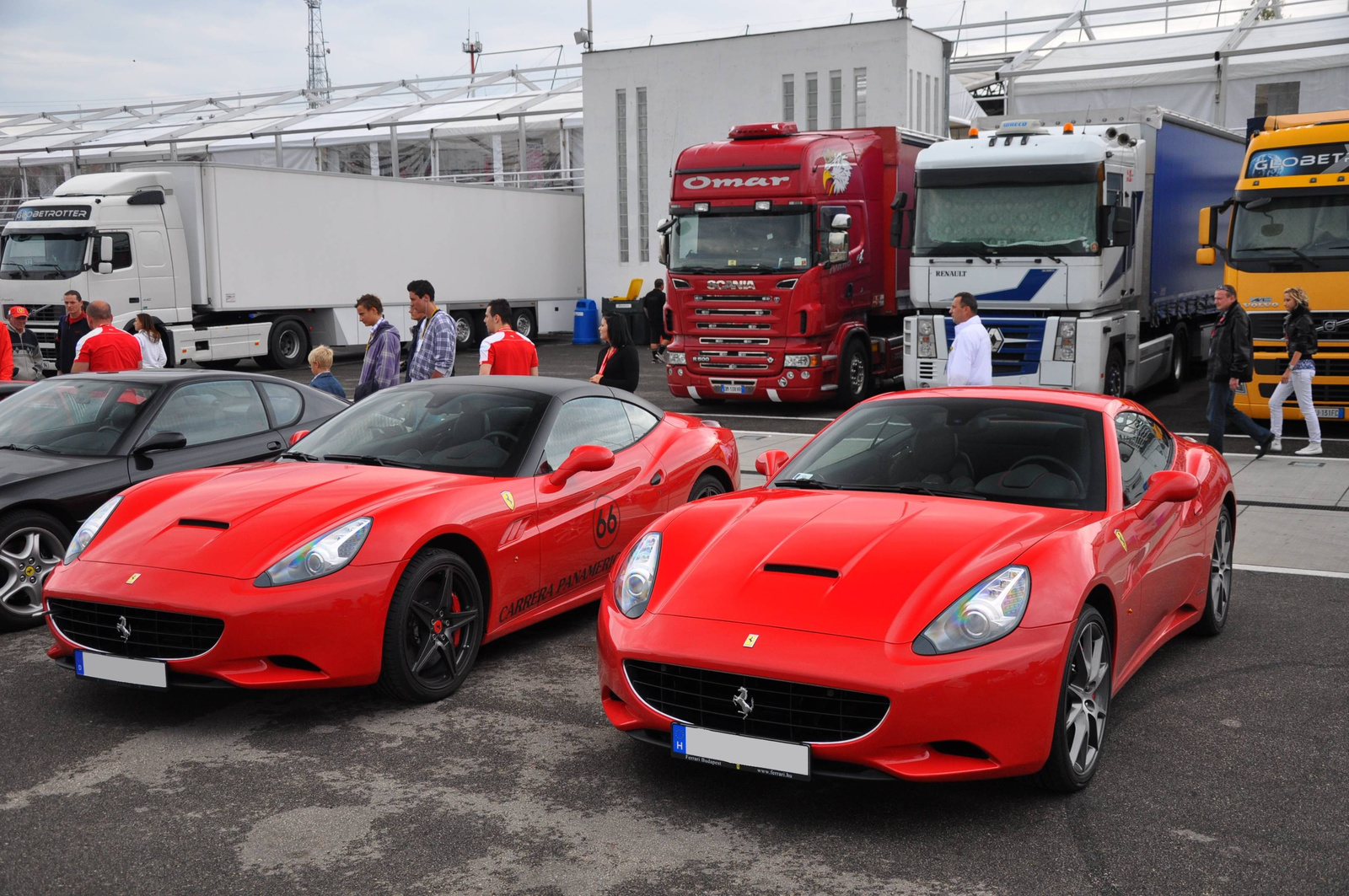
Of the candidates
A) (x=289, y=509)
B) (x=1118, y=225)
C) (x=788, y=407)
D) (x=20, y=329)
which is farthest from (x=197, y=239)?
(x=289, y=509)

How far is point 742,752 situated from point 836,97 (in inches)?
959

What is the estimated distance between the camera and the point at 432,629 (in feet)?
17.1

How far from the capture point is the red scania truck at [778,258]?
15.4m

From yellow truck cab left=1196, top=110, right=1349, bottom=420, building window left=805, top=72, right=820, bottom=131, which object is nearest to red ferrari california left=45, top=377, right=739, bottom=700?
yellow truck cab left=1196, top=110, right=1349, bottom=420

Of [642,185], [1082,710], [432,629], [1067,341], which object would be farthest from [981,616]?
[642,185]

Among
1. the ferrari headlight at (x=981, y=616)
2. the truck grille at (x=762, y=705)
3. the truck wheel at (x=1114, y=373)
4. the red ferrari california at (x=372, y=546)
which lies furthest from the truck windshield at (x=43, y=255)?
the ferrari headlight at (x=981, y=616)

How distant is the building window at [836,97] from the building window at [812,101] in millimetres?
328

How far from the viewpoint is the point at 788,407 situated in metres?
17.1

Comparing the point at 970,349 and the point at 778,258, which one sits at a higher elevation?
the point at 778,258

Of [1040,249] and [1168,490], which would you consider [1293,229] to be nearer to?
[1040,249]

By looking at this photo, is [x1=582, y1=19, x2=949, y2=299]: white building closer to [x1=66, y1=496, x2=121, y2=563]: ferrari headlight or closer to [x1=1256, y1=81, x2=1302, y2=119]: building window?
[x1=1256, y1=81, x2=1302, y2=119]: building window

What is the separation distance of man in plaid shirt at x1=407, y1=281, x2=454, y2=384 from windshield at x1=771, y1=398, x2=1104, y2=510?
495cm

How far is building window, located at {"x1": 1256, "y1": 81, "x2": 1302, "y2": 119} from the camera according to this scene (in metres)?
25.8

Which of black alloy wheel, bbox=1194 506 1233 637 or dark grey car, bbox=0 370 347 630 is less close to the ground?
dark grey car, bbox=0 370 347 630
